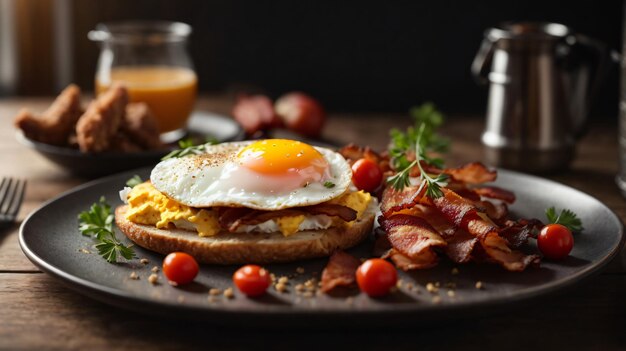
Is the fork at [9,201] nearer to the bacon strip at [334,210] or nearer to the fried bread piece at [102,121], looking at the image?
the fried bread piece at [102,121]

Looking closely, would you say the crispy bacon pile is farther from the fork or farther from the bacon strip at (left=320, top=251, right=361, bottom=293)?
the fork

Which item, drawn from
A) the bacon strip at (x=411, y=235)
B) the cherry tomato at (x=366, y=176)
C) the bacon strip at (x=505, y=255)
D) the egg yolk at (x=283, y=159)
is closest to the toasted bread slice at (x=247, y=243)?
the bacon strip at (x=411, y=235)

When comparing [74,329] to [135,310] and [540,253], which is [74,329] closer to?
[135,310]

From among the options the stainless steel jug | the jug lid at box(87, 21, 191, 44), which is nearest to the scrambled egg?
the stainless steel jug

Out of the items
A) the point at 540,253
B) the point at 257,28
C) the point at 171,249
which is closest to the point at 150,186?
the point at 171,249

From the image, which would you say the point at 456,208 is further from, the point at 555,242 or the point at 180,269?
the point at 180,269
